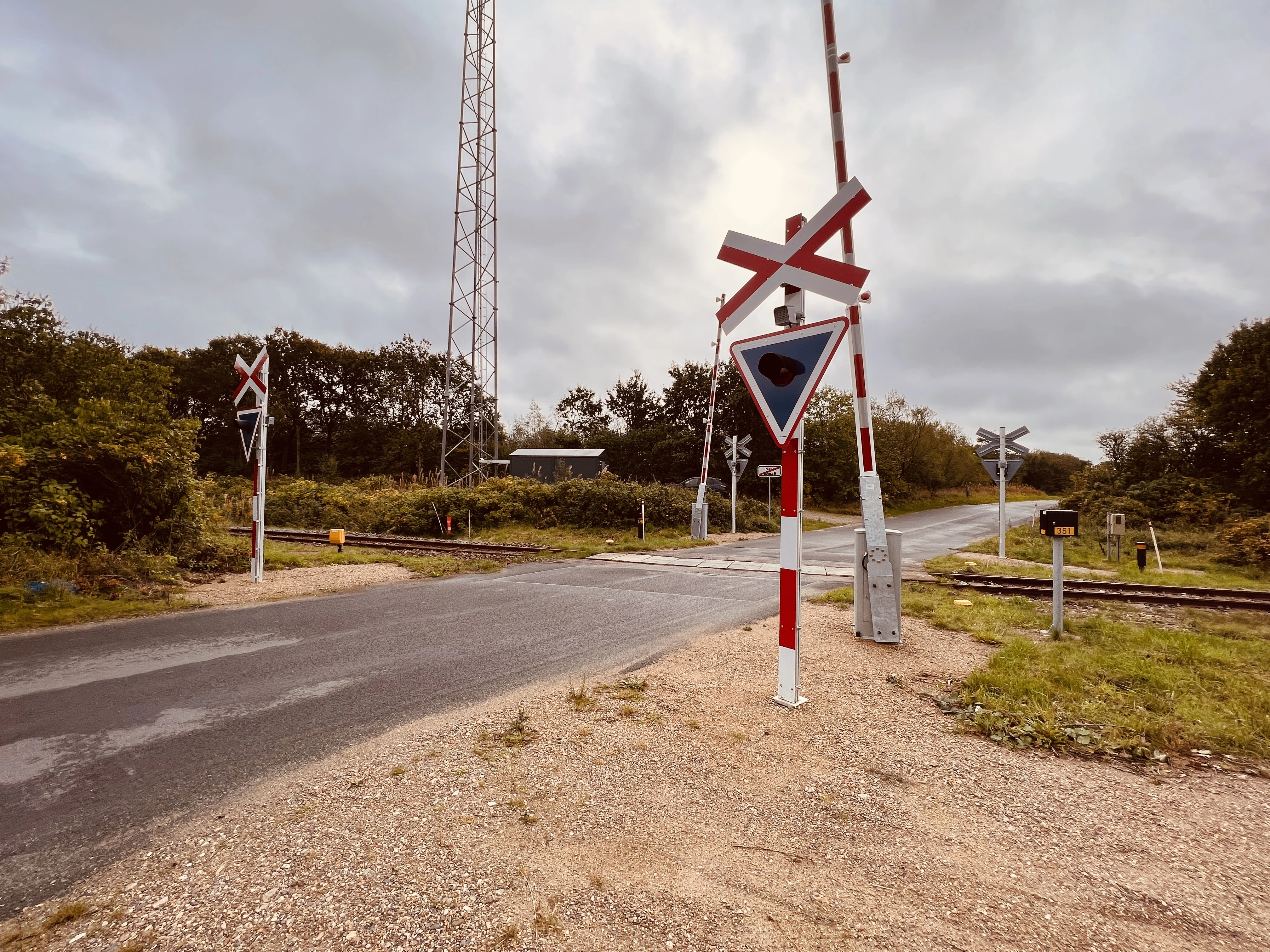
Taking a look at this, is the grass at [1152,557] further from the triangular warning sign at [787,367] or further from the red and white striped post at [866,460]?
the triangular warning sign at [787,367]

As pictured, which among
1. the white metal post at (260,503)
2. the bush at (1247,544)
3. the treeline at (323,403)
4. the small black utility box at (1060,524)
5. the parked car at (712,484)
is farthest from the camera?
the treeline at (323,403)

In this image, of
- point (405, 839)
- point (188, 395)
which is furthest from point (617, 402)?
point (405, 839)

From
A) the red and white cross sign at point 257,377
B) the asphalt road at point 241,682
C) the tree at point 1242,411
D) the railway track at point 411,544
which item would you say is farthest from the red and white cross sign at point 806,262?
the tree at point 1242,411

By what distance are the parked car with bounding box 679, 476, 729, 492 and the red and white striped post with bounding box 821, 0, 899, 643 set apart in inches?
843

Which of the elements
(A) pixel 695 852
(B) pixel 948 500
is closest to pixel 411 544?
(A) pixel 695 852

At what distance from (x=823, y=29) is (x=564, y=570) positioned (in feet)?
31.1

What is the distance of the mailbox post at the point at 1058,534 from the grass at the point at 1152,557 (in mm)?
5672

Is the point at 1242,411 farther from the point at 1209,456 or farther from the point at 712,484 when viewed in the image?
the point at 712,484

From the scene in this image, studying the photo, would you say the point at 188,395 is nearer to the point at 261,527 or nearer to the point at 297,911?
the point at 261,527

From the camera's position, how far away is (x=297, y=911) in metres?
2.14

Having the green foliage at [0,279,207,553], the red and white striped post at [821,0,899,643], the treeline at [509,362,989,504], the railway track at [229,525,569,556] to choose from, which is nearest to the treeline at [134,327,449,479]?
the treeline at [509,362,989,504]

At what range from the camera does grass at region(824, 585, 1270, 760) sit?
3.71m

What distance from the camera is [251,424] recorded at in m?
9.69

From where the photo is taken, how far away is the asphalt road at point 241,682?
287 centimetres
